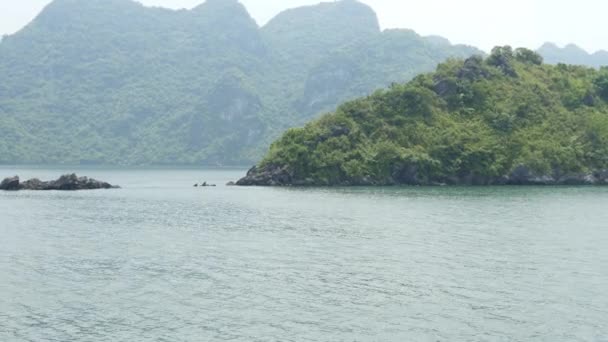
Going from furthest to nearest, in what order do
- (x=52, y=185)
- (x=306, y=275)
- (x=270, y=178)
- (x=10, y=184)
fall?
(x=270, y=178) < (x=52, y=185) < (x=10, y=184) < (x=306, y=275)

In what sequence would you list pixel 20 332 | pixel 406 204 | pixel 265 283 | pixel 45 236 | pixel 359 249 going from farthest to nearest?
pixel 406 204 → pixel 45 236 → pixel 359 249 → pixel 265 283 → pixel 20 332

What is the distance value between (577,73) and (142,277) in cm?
16763

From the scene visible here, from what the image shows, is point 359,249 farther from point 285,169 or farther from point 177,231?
point 285,169

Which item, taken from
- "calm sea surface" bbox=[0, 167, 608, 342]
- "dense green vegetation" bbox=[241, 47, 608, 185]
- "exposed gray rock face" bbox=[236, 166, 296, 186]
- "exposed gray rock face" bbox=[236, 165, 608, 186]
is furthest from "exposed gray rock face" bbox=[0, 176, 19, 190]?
"calm sea surface" bbox=[0, 167, 608, 342]

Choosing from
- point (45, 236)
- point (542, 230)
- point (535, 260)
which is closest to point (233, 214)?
point (45, 236)

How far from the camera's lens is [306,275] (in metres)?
47.2

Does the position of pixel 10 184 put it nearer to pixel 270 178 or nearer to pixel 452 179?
pixel 270 178

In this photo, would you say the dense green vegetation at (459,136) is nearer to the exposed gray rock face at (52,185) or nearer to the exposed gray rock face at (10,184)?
the exposed gray rock face at (52,185)

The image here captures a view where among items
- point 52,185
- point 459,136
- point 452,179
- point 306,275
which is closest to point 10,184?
point 52,185

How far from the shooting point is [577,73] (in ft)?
612

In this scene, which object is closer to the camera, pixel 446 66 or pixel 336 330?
pixel 336 330

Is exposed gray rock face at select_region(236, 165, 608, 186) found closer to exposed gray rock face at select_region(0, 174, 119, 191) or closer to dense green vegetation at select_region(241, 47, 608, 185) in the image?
dense green vegetation at select_region(241, 47, 608, 185)

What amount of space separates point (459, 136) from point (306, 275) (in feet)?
370

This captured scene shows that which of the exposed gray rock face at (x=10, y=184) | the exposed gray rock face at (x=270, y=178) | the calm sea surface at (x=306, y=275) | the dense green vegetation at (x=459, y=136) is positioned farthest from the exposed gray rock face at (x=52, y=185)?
the calm sea surface at (x=306, y=275)
